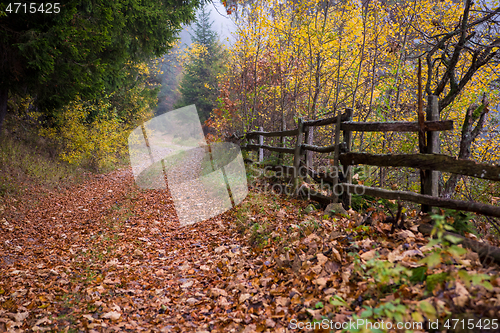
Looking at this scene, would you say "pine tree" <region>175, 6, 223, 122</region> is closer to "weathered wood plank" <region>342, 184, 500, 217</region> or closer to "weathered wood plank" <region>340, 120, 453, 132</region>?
"weathered wood plank" <region>340, 120, 453, 132</region>

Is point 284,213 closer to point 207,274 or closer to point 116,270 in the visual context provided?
point 207,274

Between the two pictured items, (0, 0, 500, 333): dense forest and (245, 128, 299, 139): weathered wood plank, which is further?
(245, 128, 299, 139): weathered wood plank

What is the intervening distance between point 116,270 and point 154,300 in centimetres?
117

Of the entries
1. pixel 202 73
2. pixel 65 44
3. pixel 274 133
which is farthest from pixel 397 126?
pixel 202 73

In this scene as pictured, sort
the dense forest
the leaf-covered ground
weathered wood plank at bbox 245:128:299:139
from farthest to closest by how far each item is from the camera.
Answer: weathered wood plank at bbox 245:128:299:139, the dense forest, the leaf-covered ground

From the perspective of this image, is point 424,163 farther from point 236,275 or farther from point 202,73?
point 202,73

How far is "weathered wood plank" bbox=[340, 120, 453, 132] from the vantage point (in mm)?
3492

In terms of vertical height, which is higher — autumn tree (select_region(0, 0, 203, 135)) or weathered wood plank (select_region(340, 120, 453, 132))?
autumn tree (select_region(0, 0, 203, 135))

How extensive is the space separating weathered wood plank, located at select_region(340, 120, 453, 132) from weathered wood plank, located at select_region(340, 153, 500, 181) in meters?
0.38

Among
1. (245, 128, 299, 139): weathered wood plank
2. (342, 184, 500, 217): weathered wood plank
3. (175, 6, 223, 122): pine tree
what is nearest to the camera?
(342, 184, 500, 217): weathered wood plank

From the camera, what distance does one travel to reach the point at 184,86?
26312 mm

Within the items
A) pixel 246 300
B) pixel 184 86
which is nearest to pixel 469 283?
pixel 246 300

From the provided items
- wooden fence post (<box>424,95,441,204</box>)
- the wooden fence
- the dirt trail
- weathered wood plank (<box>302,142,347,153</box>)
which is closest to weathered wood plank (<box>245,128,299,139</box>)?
weathered wood plank (<box>302,142,347,153</box>)

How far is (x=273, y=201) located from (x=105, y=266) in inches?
139
